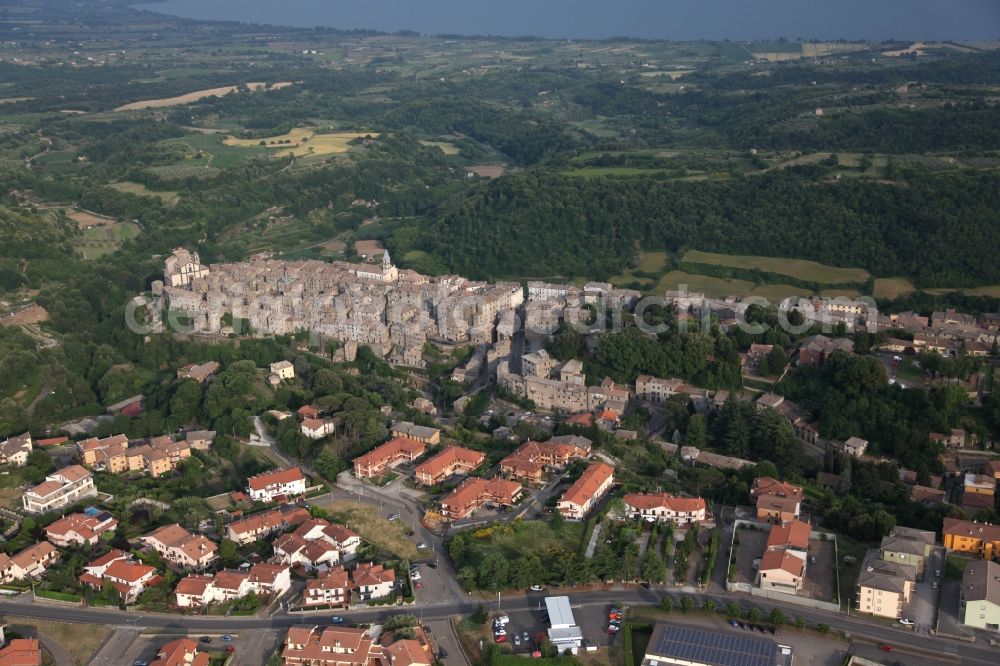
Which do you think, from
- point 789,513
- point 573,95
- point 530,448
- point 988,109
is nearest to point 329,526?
point 530,448

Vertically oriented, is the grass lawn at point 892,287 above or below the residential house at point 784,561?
above

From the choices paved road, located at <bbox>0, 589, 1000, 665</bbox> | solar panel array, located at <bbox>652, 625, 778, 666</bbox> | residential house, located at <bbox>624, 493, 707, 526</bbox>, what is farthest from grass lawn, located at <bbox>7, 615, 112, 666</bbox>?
residential house, located at <bbox>624, 493, 707, 526</bbox>

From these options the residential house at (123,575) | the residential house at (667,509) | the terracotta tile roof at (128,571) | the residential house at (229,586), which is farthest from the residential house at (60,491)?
the residential house at (667,509)

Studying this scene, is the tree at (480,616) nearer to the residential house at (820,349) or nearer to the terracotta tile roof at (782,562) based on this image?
the terracotta tile roof at (782,562)

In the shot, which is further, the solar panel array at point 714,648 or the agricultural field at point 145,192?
the agricultural field at point 145,192

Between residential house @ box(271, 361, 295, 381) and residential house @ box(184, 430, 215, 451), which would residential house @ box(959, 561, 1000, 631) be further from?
residential house @ box(271, 361, 295, 381)

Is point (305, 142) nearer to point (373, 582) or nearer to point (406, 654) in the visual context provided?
point (373, 582)

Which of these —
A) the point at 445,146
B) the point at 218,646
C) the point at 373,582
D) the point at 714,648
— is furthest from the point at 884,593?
the point at 445,146

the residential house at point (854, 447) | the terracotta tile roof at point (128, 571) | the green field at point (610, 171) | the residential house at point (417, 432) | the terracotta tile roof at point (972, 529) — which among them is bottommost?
the terracotta tile roof at point (128, 571)
